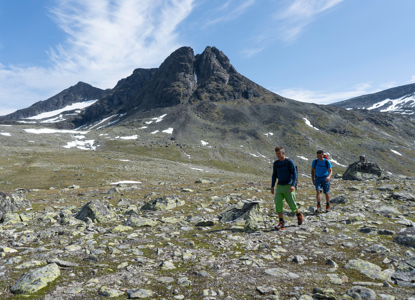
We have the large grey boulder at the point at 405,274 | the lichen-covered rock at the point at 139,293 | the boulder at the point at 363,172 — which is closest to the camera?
the lichen-covered rock at the point at 139,293

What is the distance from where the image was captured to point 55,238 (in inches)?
353

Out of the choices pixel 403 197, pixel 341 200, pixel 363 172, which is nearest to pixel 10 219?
pixel 341 200

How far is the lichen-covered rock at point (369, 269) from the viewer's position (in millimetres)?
5749

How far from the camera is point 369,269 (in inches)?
240

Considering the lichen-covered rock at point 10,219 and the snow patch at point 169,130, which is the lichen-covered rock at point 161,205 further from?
the snow patch at point 169,130

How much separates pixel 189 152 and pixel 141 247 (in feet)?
377

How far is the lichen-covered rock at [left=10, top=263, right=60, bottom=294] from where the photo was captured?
5058mm

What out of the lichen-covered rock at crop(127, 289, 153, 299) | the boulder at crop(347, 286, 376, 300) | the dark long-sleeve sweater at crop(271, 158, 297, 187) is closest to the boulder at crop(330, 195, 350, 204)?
the dark long-sleeve sweater at crop(271, 158, 297, 187)

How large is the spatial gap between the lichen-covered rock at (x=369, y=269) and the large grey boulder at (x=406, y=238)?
262 centimetres

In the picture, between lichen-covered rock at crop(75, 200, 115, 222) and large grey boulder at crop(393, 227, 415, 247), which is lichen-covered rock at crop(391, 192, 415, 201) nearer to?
large grey boulder at crop(393, 227, 415, 247)

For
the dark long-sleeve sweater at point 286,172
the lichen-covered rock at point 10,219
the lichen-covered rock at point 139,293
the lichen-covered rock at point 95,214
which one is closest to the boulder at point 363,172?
the dark long-sleeve sweater at point 286,172

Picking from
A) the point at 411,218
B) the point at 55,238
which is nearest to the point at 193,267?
the point at 55,238

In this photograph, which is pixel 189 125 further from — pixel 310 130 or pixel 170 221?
pixel 170 221

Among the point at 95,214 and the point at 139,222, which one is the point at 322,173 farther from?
the point at 95,214
